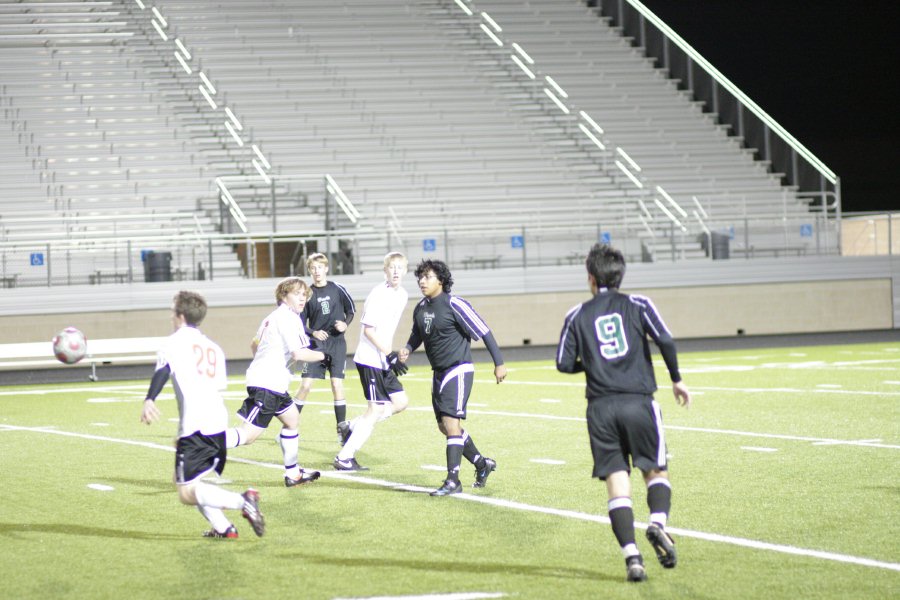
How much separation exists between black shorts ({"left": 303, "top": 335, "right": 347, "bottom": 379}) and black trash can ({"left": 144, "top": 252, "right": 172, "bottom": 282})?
496 inches

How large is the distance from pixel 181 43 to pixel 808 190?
1733 centimetres

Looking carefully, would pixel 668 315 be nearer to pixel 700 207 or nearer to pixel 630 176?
pixel 700 207

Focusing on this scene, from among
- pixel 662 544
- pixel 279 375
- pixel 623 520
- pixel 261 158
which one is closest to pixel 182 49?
pixel 261 158

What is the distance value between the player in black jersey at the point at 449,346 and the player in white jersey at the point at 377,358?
106 cm

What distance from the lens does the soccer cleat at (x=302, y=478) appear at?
33.6 feet

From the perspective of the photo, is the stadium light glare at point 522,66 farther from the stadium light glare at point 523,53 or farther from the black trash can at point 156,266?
the black trash can at point 156,266

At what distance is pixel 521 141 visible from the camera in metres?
33.8

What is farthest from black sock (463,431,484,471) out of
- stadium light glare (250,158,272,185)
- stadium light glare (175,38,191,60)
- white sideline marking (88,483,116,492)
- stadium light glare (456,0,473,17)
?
stadium light glare (456,0,473,17)

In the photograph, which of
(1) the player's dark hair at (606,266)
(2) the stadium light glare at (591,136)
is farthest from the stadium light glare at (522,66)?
(1) the player's dark hair at (606,266)

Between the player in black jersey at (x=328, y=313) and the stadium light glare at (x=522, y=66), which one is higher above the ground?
the stadium light glare at (x=522, y=66)

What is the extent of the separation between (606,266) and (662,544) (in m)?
1.46

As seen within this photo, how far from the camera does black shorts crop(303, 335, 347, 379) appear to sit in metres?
13.6

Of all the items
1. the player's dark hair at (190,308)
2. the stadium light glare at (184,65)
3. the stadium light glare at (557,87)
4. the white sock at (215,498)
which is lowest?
the white sock at (215,498)

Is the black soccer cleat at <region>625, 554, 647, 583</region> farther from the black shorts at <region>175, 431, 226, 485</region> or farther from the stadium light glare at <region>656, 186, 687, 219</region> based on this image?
the stadium light glare at <region>656, 186, 687, 219</region>
